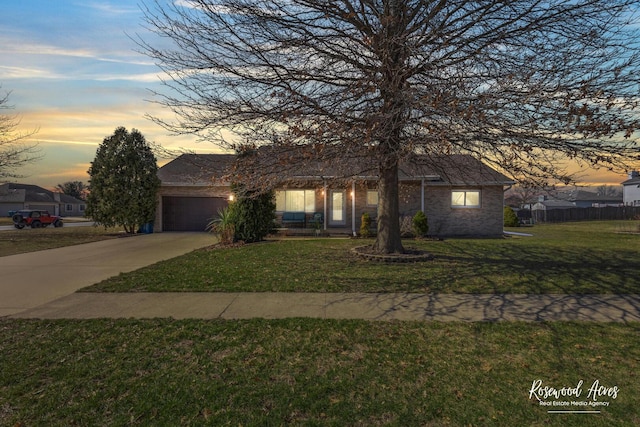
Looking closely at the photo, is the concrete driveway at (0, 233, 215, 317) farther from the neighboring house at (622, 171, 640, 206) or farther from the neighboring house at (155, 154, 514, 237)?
the neighboring house at (622, 171, 640, 206)

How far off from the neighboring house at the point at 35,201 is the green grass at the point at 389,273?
49187 millimetres

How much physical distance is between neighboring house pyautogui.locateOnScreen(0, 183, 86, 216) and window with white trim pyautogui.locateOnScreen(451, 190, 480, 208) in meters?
51.1

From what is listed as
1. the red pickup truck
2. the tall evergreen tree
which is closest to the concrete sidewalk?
the tall evergreen tree

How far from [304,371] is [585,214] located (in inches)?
1741

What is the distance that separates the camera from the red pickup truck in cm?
2714

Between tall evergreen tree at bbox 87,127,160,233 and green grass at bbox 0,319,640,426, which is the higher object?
tall evergreen tree at bbox 87,127,160,233

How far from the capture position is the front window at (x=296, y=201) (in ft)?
62.5

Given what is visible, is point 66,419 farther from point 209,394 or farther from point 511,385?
point 511,385

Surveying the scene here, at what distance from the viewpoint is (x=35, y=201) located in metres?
51.8

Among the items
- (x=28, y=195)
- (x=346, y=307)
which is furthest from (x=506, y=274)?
(x=28, y=195)

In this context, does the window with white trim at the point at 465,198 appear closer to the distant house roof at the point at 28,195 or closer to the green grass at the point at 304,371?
the green grass at the point at 304,371

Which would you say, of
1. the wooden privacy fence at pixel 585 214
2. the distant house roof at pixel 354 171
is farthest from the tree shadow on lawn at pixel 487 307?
the wooden privacy fence at pixel 585 214

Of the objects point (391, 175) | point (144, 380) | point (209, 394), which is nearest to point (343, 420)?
point (209, 394)

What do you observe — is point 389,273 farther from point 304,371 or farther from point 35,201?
point 35,201
